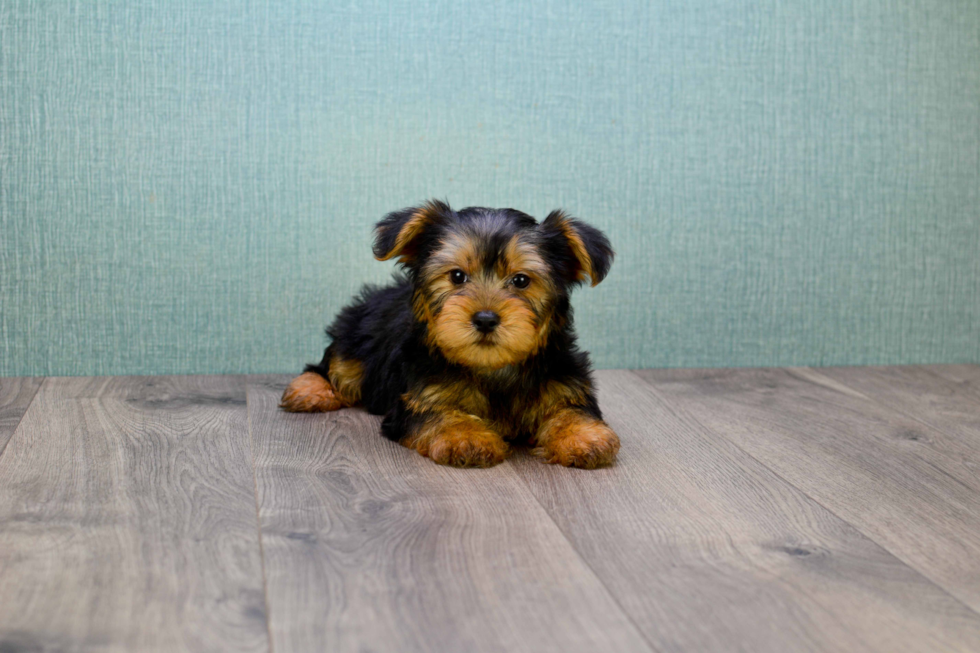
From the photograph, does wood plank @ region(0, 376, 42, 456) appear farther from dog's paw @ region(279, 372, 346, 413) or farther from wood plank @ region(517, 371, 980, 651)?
wood plank @ region(517, 371, 980, 651)

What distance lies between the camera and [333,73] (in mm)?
3539

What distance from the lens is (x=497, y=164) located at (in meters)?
3.69

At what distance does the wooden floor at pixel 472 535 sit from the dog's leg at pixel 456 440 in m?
0.04

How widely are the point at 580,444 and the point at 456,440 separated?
0.32m

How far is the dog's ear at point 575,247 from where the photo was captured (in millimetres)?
2557

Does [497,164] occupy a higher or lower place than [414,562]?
higher

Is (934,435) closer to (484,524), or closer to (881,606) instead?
(881,606)

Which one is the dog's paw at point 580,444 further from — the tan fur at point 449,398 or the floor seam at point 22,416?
the floor seam at point 22,416

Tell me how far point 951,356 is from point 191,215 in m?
3.16

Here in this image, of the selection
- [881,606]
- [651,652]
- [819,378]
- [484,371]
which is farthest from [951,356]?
[651,652]

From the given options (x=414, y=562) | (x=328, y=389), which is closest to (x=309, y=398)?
(x=328, y=389)

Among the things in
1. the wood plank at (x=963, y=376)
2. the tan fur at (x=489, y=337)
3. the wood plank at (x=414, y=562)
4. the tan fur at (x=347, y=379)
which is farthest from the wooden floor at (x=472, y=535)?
the wood plank at (x=963, y=376)

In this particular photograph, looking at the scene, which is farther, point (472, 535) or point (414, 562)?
point (472, 535)

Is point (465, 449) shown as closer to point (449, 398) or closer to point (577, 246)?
point (449, 398)
